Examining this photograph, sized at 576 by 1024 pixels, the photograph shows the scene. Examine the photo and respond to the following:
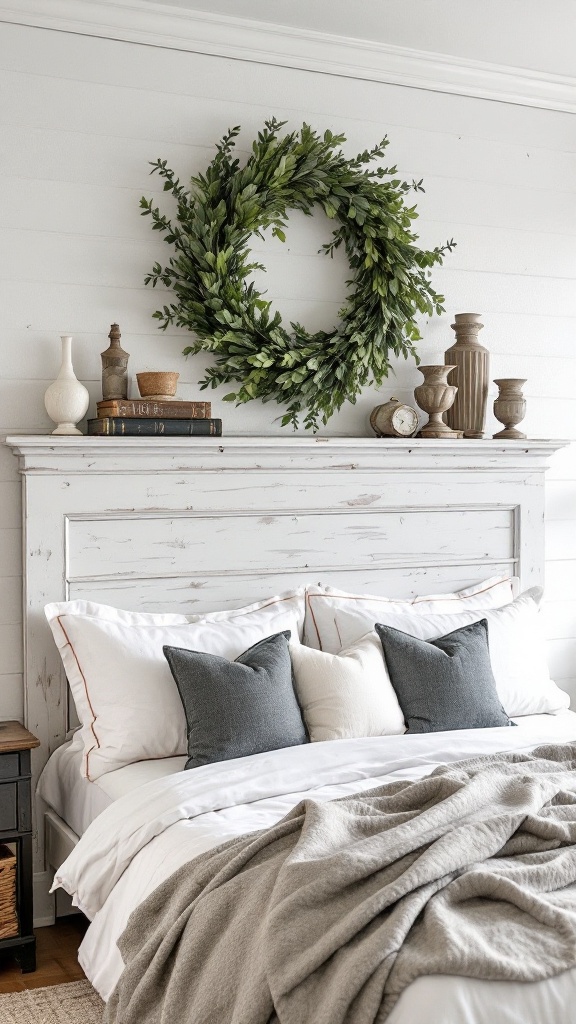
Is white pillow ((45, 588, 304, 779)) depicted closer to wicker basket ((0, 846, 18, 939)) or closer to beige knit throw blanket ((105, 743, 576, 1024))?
wicker basket ((0, 846, 18, 939))

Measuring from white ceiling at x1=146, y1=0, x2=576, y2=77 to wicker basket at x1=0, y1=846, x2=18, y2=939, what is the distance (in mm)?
2675

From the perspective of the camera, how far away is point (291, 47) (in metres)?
3.46

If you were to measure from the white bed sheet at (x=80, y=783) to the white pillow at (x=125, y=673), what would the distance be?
0.04m

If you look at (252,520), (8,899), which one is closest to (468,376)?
(252,520)

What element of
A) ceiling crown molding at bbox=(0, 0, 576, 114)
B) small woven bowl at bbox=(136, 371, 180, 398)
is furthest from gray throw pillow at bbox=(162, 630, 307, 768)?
ceiling crown molding at bbox=(0, 0, 576, 114)

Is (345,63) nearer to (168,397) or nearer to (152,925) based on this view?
(168,397)

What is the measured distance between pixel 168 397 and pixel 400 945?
2015 mm

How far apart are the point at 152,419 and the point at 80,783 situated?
3.67 ft

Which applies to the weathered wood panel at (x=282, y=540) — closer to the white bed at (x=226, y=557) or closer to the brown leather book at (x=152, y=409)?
the white bed at (x=226, y=557)

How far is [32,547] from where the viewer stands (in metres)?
3.08

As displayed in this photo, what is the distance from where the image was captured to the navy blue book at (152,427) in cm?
311

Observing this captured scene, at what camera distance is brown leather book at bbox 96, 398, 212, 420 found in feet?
10.2

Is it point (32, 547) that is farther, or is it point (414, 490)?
point (414, 490)

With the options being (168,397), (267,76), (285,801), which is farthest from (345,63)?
(285,801)
